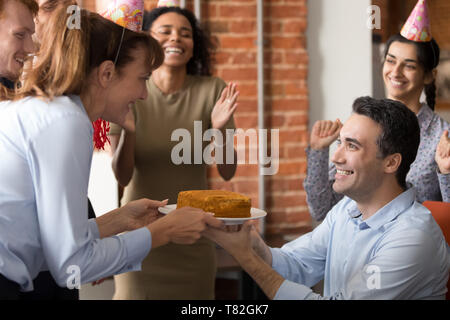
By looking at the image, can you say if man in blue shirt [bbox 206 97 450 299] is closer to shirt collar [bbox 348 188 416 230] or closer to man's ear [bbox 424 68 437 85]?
shirt collar [bbox 348 188 416 230]

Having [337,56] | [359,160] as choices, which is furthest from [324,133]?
[337,56]

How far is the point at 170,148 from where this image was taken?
189 cm

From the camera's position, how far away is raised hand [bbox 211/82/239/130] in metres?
1.79

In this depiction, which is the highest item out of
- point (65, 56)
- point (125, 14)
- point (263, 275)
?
point (125, 14)

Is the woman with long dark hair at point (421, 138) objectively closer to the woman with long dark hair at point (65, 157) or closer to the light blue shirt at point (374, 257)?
the light blue shirt at point (374, 257)

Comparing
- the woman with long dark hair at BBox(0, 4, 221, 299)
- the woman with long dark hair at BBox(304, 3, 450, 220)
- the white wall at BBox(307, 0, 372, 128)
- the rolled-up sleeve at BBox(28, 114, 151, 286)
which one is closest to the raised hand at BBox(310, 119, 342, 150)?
the woman with long dark hair at BBox(304, 3, 450, 220)

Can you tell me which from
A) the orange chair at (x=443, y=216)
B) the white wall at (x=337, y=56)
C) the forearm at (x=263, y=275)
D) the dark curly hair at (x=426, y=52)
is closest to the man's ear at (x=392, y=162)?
the orange chair at (x=443, y=216)

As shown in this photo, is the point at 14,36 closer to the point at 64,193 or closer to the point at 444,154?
the point at 64,193

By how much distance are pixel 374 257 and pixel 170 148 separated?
34.7 inches

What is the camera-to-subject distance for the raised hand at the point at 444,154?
1483 millimetres

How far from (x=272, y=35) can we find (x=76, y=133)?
6.91 ft

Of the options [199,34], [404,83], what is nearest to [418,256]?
[404,83]

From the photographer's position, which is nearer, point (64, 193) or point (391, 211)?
point (64, 193)
